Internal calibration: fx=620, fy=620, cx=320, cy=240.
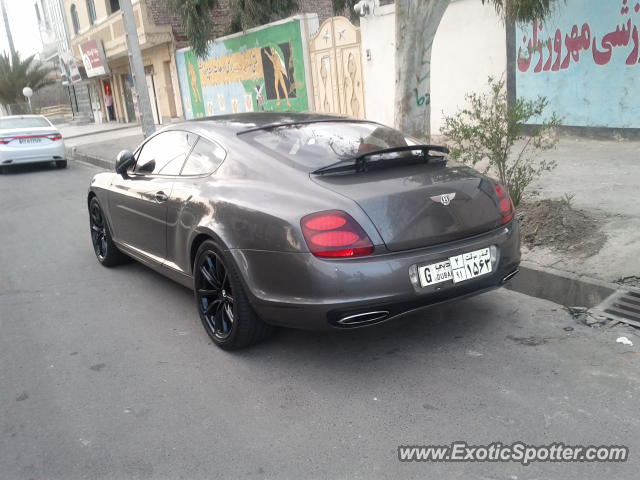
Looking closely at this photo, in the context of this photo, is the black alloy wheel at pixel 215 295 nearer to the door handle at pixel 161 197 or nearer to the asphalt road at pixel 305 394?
the asphalt road at pixel 305 394

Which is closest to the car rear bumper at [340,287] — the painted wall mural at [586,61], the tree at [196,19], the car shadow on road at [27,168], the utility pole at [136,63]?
the painted wall mural at [586,61]

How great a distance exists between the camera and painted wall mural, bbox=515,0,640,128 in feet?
A: 28.8

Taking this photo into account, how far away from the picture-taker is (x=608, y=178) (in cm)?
Answer: 700

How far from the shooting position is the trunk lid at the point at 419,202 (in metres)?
3.36

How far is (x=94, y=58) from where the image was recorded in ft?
90.2

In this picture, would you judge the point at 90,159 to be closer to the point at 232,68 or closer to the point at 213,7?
the point at 232,68

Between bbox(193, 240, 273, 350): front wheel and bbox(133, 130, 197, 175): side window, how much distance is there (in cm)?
93

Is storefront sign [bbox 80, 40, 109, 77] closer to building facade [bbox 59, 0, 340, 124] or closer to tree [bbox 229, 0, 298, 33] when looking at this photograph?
building facade [bbox 59, 0, 340, 124]

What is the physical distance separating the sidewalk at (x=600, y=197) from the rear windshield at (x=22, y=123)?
12622mm

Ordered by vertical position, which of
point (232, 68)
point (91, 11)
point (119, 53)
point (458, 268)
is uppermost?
point (91, 11)

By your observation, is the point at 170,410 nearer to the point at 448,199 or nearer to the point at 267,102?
the point at 448,199

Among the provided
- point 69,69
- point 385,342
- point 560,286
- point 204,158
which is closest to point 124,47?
point 69,69

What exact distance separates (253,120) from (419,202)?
1.69 m

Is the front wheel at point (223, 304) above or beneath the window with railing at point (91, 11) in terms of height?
beneath
